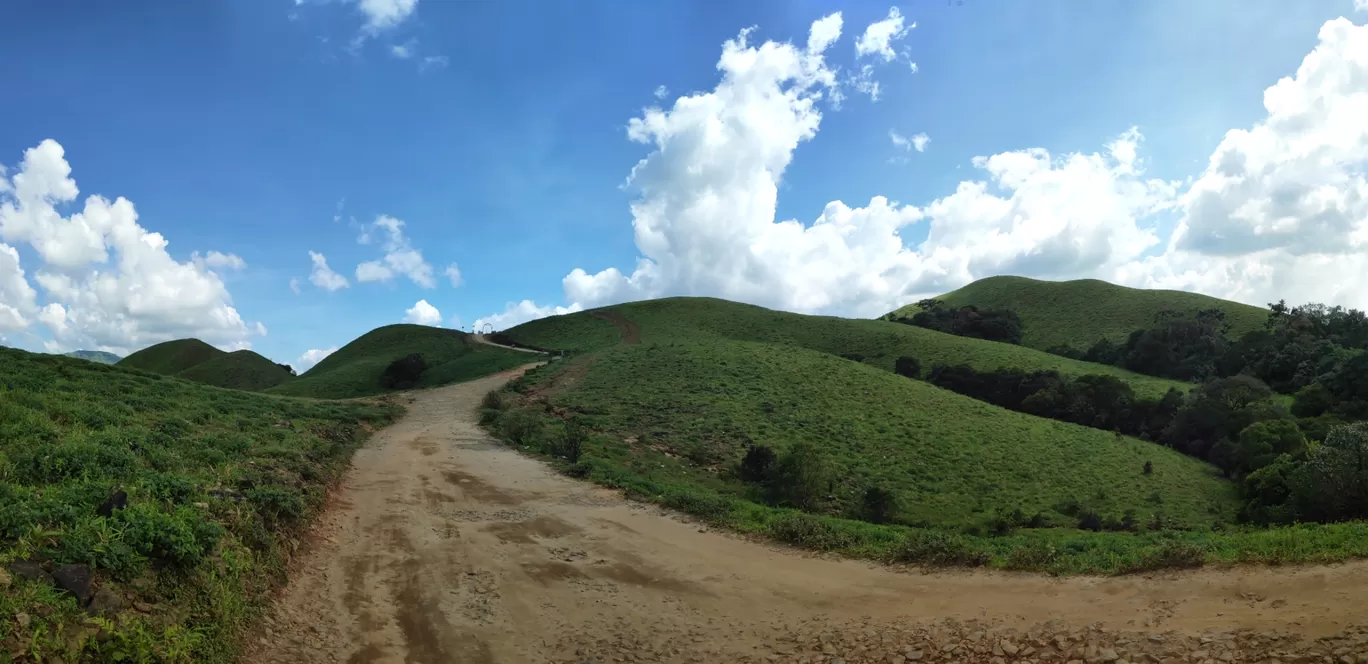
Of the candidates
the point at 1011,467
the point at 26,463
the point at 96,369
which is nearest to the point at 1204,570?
the point at 26,463

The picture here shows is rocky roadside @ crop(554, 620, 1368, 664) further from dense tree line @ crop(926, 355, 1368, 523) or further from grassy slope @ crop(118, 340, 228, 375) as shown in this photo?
grassy slope @ crop(118, 340, 228, 375)

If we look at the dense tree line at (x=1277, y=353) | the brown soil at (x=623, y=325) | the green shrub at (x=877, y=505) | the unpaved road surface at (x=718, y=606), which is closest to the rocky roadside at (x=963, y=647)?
the unpaved road surface at (x=718, y=606)

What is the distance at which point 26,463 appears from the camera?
8508mm

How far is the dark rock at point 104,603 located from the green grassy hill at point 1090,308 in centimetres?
8440

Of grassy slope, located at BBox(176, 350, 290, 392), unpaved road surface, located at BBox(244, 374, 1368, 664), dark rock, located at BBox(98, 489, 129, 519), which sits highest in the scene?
grassy slope, located at BBox(176, 350, 290, 392)

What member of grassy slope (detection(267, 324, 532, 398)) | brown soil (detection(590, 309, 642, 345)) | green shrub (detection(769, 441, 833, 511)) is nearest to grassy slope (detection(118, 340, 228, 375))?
grassy slope (detection(267, 324, 532, 398))

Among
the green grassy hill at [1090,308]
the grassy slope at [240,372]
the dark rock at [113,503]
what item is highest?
the green grassy hill at [1090,308]

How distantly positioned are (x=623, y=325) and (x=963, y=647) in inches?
2771

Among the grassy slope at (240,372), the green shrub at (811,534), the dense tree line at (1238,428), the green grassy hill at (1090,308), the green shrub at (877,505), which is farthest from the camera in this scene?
the green grassy hill at (1090,308)

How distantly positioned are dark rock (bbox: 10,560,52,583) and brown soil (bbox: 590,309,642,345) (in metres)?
55.1

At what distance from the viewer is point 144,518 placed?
279 inches

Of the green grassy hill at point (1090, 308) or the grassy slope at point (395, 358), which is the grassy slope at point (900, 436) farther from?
the green grassy hill at point (1090, 308)

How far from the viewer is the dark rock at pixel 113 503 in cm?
717

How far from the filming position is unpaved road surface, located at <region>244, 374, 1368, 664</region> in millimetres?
6520
